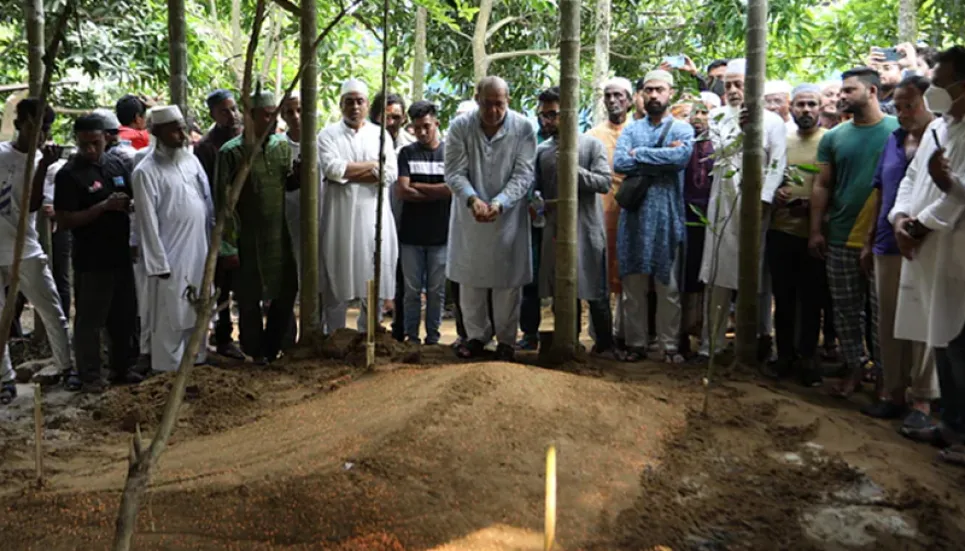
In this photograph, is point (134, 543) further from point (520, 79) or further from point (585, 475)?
A: point (520, 79)

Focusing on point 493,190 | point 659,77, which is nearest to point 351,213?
point 493,190

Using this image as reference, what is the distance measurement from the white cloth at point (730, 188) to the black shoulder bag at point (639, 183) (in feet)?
1.14

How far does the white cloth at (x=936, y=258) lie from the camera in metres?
4.35

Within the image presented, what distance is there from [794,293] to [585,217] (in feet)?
4.94

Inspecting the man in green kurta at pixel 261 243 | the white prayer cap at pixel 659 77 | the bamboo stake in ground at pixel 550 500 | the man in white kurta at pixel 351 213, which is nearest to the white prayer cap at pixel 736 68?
the white prayer cap at pixel 659 77

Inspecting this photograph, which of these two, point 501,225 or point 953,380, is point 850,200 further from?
point 501,225

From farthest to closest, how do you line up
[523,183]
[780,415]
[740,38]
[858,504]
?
[740,38] < [523,183] < [780,415] < [858,504]

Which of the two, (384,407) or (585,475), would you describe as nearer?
(585,475)

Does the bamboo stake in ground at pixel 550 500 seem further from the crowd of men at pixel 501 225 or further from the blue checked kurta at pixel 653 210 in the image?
the blue checked kurta at pixel 653 210

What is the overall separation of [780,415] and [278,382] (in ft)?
10.1

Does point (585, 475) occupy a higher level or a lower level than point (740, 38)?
lower

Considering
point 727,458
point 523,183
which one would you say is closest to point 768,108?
point 523,183

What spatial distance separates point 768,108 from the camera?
6715mm

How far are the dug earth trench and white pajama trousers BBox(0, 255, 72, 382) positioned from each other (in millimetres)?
880
